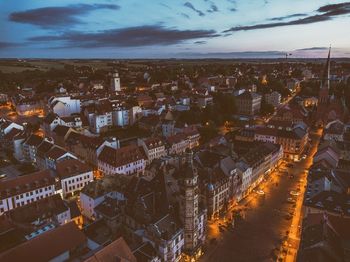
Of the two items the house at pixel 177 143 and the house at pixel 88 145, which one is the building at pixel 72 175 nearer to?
the house at pixel 88 145

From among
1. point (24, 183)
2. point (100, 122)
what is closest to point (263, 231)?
point (24, 183)

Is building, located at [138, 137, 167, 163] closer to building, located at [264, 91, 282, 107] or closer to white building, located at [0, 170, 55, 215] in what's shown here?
white building, located at [0, 170, 55, 215]

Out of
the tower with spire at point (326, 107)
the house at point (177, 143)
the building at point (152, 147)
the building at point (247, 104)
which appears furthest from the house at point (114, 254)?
the building at point (247, 104)

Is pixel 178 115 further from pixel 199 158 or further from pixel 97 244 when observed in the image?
pixel 97 244

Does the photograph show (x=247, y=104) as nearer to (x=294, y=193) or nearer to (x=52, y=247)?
(x=294, y=193)

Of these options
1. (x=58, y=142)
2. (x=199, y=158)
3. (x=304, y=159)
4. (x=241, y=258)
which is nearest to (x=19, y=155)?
(x=58, y=142)

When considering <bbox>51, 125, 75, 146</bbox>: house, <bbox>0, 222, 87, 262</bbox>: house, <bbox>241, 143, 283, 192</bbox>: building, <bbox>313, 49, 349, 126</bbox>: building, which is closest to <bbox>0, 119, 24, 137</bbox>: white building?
<bbox>51, 125, 75, 146</bbox>: house

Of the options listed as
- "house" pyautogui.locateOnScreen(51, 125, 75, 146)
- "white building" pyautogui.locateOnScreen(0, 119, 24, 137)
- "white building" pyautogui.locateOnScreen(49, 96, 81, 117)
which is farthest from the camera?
"white building" pyautogui.locateOnScreen(49, 96, 81, 117)
